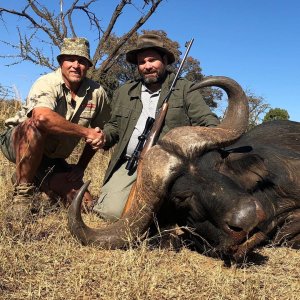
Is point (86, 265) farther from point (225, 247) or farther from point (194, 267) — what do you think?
point (225, 247)

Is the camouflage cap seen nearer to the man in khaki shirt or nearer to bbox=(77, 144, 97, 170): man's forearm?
the man in khaki shirt

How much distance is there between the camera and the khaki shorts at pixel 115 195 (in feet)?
14.9

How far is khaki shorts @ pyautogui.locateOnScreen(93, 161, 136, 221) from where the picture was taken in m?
4.55

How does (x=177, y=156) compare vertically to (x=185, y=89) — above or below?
below

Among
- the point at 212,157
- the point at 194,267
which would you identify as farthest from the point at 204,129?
the point at 194,267

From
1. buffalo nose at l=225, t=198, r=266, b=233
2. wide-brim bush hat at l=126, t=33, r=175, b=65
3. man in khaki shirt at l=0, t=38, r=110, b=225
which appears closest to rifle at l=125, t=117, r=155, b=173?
man in khaki shirt at l=0, t=38, r=110, b=225

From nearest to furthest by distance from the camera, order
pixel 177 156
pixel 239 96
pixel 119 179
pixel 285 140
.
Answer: pixel 177 156 → pixel 239 96 → pixel 285 140 → pixel 119 179

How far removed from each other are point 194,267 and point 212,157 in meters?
0.85

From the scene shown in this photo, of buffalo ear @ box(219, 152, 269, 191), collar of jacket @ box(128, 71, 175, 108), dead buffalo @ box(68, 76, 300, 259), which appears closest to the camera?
dead buffalo @ box(68, 76, 300, 259)

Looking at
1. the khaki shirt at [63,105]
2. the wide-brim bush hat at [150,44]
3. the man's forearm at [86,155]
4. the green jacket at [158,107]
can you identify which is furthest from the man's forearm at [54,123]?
the wide-brim bush hat at [150,44]

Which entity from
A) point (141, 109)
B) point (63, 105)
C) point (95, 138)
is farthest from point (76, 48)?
point (95, 138)

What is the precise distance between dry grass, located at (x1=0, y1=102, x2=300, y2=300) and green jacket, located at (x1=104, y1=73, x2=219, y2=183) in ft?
4.97

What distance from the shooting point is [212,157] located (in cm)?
349

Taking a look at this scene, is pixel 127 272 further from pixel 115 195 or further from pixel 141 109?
pixel 141 109
